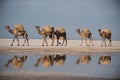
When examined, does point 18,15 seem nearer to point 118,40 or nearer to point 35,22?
point 35,22

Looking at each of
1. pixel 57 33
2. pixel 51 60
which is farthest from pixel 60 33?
pixel 51 60

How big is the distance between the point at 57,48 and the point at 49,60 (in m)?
0.58

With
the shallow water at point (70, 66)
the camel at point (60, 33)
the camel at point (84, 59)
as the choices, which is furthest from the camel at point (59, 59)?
the camel at point (60, 33)

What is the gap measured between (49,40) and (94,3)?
0.89 metres

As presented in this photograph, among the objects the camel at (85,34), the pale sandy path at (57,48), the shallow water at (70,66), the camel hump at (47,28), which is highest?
the camel hump at (47,28)

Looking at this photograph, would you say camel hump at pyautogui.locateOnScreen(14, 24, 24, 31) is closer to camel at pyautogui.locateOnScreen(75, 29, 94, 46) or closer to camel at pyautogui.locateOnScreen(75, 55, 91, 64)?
camel at pyautogui.locateOnScreen(75, 29, 94, 46)

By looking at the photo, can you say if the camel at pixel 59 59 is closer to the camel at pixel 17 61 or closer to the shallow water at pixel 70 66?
the shallow water at pixel 70 66

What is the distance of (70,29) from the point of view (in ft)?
14.8

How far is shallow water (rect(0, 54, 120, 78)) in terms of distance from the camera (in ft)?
11.4

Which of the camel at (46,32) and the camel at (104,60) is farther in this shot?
the camel at (46,32)

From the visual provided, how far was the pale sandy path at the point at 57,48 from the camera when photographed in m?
4.42

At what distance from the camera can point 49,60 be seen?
4000 millimetres

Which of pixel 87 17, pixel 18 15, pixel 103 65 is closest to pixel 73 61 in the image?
pixel 103 65

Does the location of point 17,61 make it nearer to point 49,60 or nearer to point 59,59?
point 49,60
